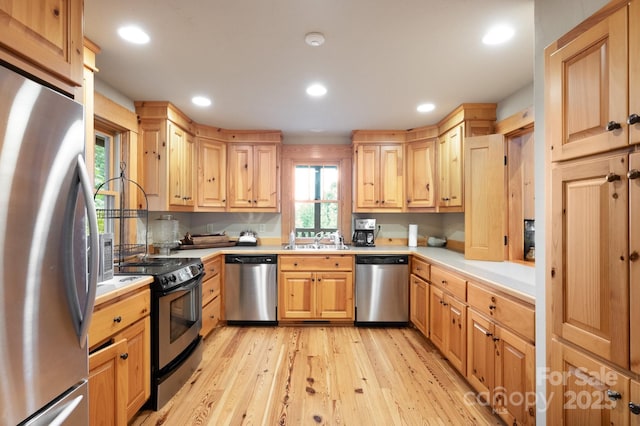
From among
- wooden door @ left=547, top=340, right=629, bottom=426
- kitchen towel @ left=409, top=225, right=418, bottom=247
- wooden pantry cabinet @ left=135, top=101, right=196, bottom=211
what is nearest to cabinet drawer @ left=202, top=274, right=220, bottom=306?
wooden pantry cabinet @ left=135, top=101, right=196, bottom=211

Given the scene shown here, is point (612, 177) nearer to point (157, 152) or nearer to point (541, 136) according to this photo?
point (541, 136)

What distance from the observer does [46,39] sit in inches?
39.0

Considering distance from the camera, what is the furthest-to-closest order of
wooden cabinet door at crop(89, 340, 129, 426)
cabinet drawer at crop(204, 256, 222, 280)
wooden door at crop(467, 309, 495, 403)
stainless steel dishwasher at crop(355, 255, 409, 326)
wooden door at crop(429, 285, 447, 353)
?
stainless steel dishwasher at crop(355, 255, 409, 326) < cabinet drawer at crop(204, 256, 222, 280) < wooden door at crop(429, 285, 447, 353) < wooden door at crop(467, 309, 495, 403) < wooden cabinet door at crop(89, 340, 129, 426)

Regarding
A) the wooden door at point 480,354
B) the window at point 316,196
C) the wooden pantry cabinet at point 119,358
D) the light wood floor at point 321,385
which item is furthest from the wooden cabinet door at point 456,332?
the wooden pantry cabinet at point 119,358

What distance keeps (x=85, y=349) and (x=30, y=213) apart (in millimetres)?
561

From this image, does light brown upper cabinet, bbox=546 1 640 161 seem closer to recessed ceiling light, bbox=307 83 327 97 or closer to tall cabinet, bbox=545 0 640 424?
tall cabinet, bbox=545 0 640 424

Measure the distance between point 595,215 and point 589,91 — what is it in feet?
1.55

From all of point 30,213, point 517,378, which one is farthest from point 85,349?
point 517,378

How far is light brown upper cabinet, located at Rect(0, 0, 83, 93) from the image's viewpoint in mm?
873

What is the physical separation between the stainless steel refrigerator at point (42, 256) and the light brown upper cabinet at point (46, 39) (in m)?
0.08

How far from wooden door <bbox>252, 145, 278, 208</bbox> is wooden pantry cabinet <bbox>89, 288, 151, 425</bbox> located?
2.00 metres

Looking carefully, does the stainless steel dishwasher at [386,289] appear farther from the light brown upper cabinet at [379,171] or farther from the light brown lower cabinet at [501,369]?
the light brown lower cabinet at [501,369]

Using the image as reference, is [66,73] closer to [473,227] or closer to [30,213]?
[30,213]

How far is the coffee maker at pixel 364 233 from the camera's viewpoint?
12.3 ft
